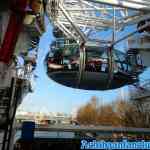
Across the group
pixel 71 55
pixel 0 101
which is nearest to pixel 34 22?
pixel 0 101

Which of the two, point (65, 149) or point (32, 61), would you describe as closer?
point (65, 149)

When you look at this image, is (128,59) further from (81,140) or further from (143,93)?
(81,140)

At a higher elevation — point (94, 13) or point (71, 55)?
point (94, 13)

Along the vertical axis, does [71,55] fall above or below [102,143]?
above

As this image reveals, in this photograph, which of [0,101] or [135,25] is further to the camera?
[135,25]

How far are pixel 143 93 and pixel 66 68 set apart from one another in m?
11.3

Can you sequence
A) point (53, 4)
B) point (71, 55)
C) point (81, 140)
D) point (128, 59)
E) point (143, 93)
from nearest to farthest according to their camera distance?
point (81, 140) < point (53, 4) < point (71, 55) < point (128, 59) < point (143, 93)

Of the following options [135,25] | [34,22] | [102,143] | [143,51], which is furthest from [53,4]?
[143,51]

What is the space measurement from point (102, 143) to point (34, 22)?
17.8 ft

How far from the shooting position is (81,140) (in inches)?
375

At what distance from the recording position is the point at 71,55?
23.1 meters

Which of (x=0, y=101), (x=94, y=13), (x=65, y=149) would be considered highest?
(x=94, y=13)

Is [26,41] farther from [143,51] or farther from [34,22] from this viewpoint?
[143,51]

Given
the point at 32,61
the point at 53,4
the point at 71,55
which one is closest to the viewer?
the point at 53,4
